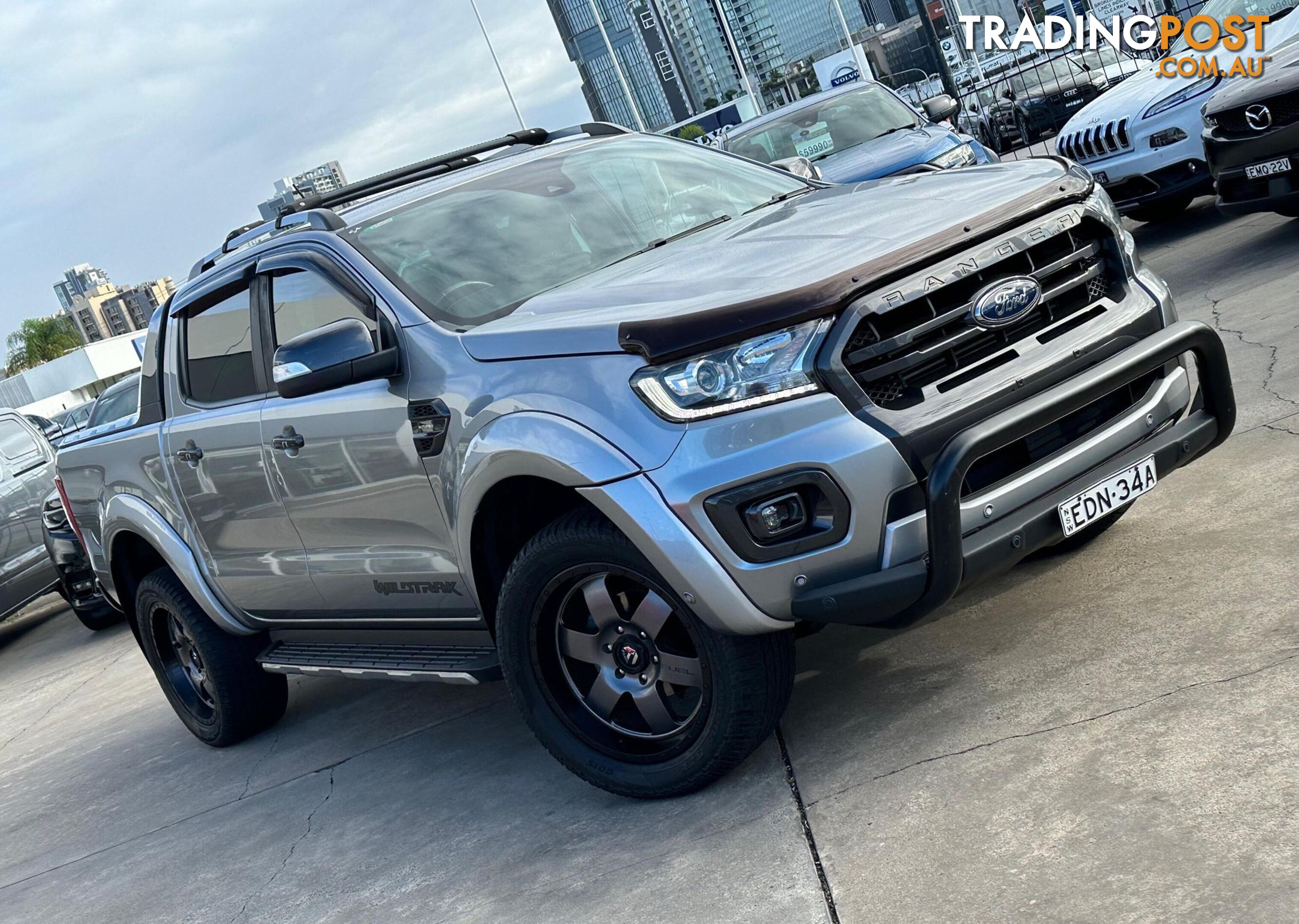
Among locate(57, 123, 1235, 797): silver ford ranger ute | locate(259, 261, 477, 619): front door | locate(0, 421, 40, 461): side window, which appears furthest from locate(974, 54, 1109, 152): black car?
locate(259, 261, 477, 619): front door

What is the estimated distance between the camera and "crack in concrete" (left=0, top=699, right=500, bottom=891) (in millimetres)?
5070

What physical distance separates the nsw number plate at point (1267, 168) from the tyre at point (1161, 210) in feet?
7.20

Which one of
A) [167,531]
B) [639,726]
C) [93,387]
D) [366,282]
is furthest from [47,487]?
[93,387]

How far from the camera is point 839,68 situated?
61500 mm

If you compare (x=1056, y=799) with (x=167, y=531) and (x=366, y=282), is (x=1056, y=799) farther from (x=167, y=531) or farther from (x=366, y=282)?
→ (x=167, y=531)

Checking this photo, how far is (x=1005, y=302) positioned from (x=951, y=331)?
0.19m

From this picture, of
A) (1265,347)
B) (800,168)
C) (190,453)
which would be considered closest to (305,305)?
(190,453)

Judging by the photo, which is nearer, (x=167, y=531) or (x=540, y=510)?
(x=540, y=510)

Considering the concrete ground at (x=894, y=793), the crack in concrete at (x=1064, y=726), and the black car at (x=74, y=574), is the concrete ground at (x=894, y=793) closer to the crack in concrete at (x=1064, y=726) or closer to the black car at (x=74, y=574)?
the crack in concrete at (x=1064, y=726)

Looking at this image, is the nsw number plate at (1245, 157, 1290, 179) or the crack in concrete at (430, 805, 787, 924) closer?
the crack in concrete at (430, 805, 787, 924)

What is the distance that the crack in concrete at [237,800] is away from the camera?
16.6ft

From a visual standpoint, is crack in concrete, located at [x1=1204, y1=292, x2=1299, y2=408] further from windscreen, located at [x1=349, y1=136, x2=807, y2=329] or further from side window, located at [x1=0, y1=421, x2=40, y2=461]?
side window, located at [x1=0, y1=421, x2=40, y2=461]

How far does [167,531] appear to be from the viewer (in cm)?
553

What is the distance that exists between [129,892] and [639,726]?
201cm
